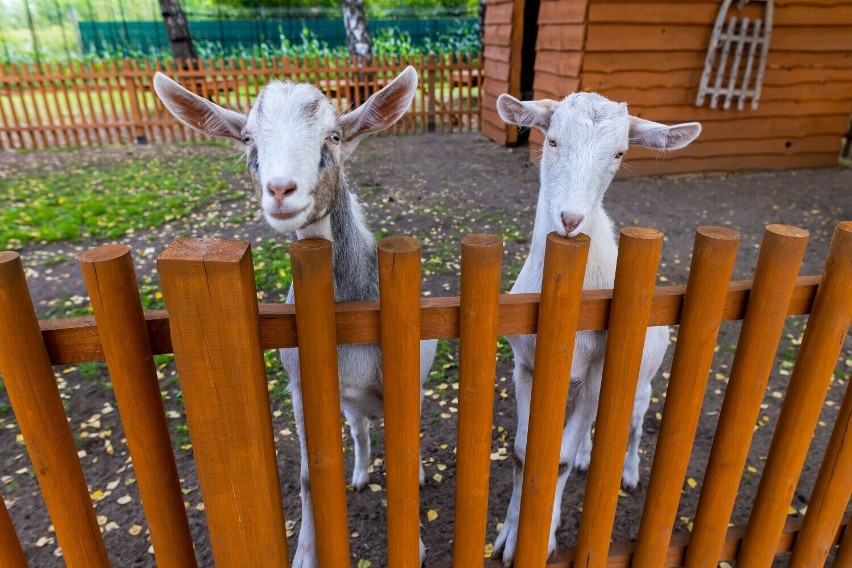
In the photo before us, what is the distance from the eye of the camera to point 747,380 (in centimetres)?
197

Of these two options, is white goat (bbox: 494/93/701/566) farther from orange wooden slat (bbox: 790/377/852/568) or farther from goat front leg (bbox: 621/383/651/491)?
orange wooden slat (bbox: 790/377/852/568)

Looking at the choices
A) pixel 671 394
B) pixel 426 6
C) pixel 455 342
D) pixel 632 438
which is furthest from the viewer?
pixel 426 6

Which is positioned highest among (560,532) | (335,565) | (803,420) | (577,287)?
(577,287)

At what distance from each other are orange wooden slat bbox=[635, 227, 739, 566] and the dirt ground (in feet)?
3.11

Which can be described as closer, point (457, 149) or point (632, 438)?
point (632, 438)

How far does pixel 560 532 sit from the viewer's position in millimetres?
3041

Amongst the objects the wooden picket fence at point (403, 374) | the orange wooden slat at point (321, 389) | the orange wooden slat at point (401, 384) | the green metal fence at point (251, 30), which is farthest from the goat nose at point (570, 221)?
the green metal fence at point (251, 30)

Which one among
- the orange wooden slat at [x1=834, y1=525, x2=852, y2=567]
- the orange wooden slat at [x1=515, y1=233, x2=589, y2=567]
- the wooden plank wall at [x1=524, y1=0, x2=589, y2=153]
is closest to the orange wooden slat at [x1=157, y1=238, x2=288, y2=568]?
the orange wooden slat at [x1=515, y1=233, x2=589, y2=567]

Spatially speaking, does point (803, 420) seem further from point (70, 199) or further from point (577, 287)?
point (70, 199)

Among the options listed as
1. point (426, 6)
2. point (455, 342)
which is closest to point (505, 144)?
point (455, 342)

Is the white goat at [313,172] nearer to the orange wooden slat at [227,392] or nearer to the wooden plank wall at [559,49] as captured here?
the orange wooden slat at [227,392]

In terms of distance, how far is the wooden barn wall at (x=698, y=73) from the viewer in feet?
27.6

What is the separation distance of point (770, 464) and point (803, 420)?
0.25 meters

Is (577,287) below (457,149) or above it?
above
